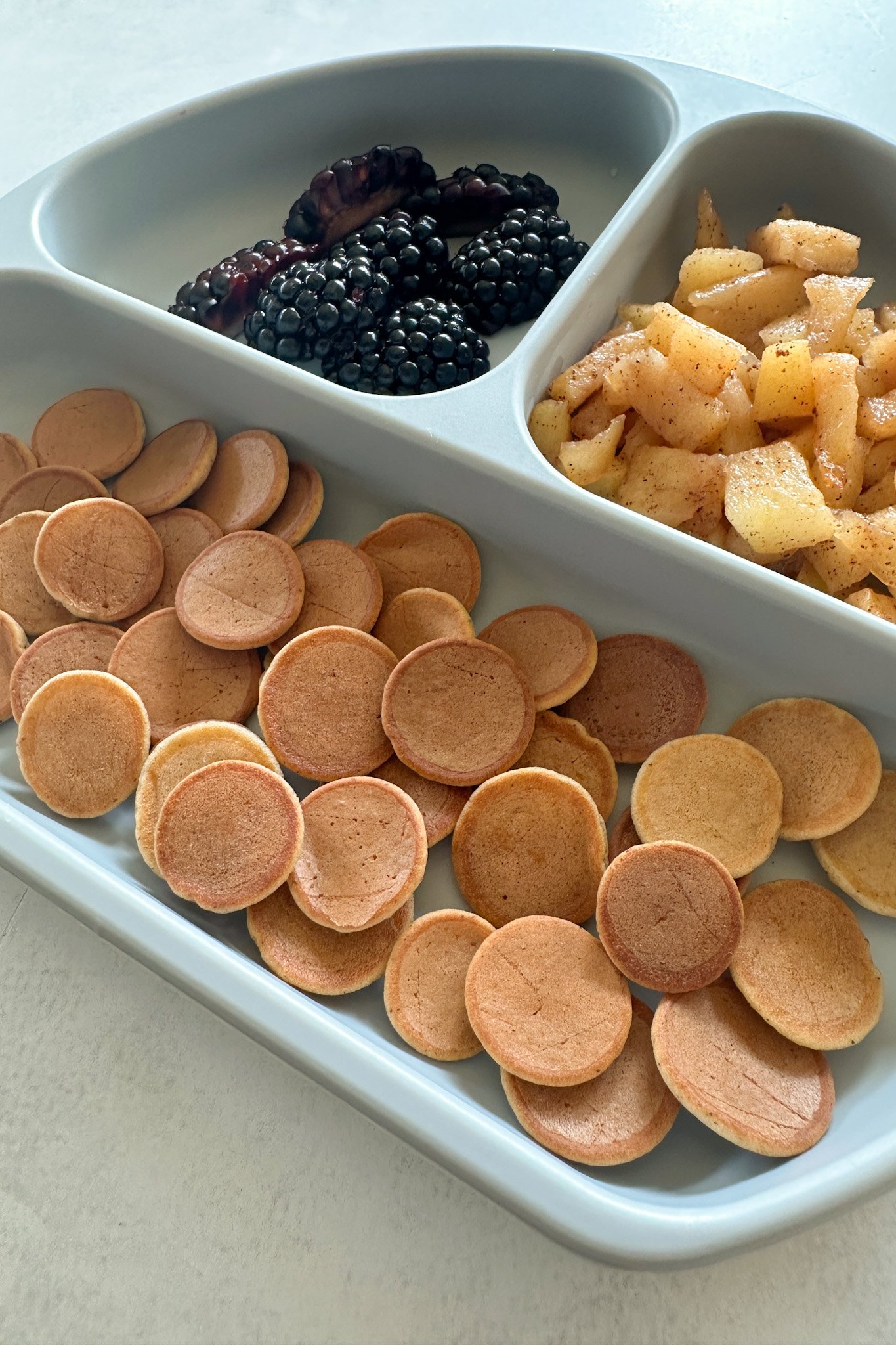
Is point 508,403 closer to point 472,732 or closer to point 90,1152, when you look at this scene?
point 472,732

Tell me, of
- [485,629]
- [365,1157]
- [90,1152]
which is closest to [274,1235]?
[365,1157]

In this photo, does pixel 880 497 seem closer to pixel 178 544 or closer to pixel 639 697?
pixel 639 697

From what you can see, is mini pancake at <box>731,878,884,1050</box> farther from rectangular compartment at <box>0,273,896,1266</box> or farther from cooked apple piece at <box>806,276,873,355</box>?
cooked apple piece at <box>806,276,873,355</box>

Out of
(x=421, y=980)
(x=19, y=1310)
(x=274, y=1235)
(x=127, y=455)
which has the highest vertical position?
(x=127, y=455)

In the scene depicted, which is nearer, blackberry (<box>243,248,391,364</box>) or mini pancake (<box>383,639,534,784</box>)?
mini pancake (<box>383,639,534,784</box>)

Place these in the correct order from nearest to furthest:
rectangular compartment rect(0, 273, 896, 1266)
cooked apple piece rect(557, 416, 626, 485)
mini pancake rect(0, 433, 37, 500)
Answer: rectangular compartment rect(0, 273, 896, 1266)
cooked apple piece rect(557, 416, 626, 485)
mini pancake rect(0, 433, 37, 500)

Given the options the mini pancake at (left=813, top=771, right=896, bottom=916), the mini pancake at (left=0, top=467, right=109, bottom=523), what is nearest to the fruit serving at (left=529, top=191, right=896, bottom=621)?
the mini pancake at (left=813, top=771, right=896, bottom=916)
